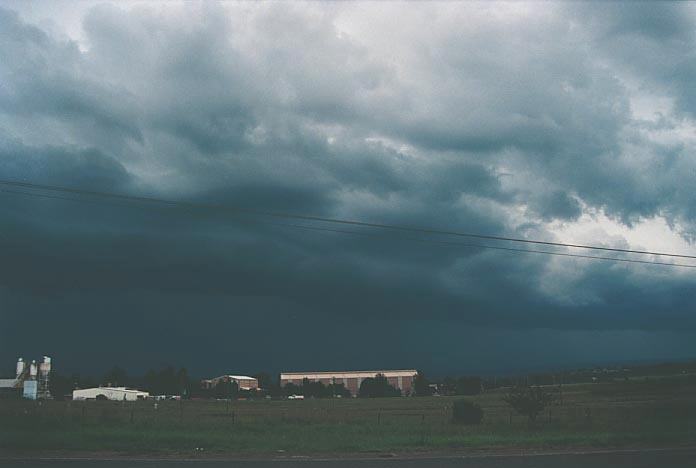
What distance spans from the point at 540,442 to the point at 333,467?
1517 cm

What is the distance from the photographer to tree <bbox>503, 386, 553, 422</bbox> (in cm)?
5459

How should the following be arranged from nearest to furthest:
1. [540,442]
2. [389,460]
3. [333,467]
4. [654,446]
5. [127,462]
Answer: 1. [333,467]
2. [127,462]
3. [389,460]
4. [654,446]
5. [540,442]

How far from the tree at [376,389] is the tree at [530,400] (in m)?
119

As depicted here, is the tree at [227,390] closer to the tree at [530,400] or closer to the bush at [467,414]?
the bush at [467,414]

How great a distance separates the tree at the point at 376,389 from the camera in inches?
6831

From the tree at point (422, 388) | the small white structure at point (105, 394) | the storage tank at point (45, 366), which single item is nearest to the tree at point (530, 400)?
the storage tank at point (45, 366)

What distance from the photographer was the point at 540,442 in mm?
32500

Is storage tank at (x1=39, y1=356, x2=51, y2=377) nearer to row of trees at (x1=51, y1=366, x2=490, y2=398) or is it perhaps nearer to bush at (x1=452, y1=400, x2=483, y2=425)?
row of trees at (x1=51, y1=366, x2=490, y2=398)

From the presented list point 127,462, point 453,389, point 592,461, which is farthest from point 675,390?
point 453,389

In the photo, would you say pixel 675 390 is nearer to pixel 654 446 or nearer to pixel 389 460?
pixel 654 446

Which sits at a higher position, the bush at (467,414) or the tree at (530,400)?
the tree at (530,400)

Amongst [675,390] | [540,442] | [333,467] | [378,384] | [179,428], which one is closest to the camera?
[333,467]

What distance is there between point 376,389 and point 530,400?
406 ft

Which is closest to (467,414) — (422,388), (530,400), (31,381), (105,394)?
(530,400)
